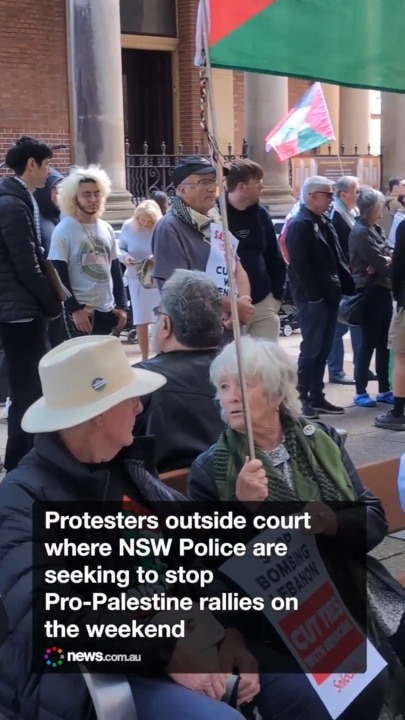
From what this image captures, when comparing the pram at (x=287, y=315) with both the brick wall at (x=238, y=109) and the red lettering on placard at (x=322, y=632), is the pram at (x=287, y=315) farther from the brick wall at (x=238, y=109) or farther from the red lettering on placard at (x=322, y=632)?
the red lettering on placard at (x=322, y=632)

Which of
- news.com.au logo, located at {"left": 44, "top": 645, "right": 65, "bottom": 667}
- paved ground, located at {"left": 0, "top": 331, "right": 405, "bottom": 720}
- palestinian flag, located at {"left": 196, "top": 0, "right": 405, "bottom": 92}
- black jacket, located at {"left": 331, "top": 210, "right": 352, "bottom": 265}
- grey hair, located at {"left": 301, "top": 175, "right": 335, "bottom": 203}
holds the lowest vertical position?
paved ground, located at {"left": 0, "top": 331, "right": 405, "bottom": 720}

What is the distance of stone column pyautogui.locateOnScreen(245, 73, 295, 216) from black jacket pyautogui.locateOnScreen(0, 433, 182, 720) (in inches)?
518

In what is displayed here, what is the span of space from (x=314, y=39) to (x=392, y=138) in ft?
52.0

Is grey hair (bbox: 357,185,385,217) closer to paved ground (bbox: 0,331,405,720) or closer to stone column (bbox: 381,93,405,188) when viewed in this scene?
paved ground (bbox: 0,331,405,720)

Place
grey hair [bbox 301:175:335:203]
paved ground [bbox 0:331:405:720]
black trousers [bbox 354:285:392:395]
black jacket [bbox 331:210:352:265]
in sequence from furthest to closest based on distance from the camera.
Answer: black jacket [bbox 331:210:352:265] < black trousers [bbox 354:285:392:395] < grey hair [bbox 301:175:335:203] < paved ground [bbox 0:331:405:720]

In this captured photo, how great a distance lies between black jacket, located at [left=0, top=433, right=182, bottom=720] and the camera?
229 centimetres

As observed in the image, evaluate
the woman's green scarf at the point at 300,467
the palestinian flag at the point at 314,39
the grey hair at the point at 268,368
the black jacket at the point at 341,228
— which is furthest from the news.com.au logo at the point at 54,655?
the black jacket at the point at 341,228

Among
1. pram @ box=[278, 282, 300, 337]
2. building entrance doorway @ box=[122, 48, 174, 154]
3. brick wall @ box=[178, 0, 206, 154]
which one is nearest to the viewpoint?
pram @ box=[278, 282, 300, 337]

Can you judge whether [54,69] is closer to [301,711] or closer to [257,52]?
[257,52]

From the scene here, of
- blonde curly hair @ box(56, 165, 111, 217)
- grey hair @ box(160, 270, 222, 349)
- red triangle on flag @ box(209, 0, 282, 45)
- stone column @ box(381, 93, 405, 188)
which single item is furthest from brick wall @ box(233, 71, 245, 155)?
red triangle on flag @ box(209, 0, 282, 45)

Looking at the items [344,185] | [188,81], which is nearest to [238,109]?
[188,81]

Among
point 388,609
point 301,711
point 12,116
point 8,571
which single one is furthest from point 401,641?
point 12,116

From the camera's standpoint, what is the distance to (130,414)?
2662 mm

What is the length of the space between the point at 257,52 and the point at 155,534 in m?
1.52
